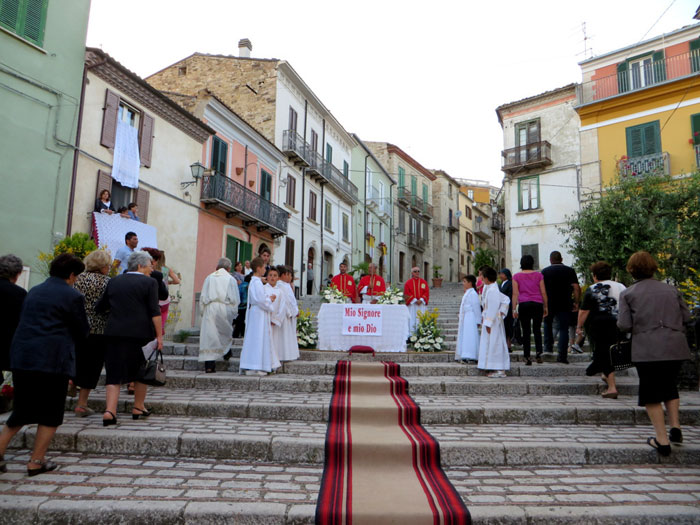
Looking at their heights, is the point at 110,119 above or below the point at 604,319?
above

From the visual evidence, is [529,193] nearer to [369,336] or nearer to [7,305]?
[369,336]

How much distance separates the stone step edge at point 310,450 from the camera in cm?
443

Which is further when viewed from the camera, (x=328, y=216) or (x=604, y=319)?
(x=328, y=216)

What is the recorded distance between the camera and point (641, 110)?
1902cm

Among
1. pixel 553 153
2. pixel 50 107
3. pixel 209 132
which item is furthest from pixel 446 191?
pixel 50 107

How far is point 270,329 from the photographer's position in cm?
708

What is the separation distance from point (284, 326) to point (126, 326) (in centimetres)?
303

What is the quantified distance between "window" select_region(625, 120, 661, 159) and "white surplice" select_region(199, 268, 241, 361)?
1809 centimetres

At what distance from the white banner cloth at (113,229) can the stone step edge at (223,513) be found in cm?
872

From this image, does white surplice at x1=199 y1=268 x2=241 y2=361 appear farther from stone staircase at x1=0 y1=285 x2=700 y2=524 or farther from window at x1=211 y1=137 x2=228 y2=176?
window at x1=211 y1=137 x2=228 y2=176

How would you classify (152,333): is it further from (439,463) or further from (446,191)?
(446,191)

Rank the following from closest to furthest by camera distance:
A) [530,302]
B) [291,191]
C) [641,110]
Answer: [530,302]
[641,110]
[291,191]

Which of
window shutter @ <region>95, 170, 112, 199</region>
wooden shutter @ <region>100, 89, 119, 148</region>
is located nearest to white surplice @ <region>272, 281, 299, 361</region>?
window shutter @ <region>95, 170, 112, 199</region>

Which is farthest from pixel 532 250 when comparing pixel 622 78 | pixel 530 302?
pixel 530 302
